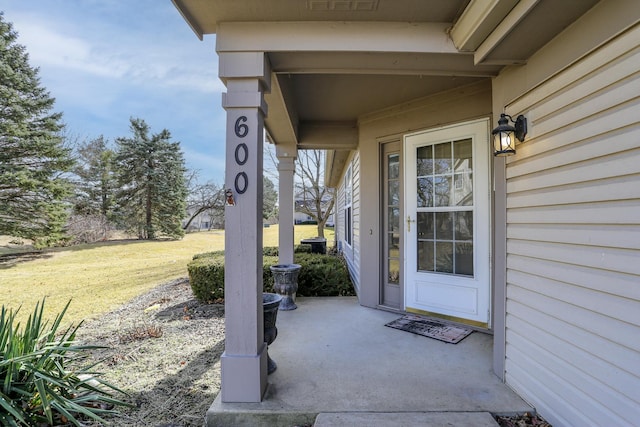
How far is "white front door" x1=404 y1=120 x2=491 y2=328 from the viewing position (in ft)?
10.5

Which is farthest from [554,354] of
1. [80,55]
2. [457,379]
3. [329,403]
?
[80,55]

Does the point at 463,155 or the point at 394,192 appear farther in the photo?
the point at 394,192

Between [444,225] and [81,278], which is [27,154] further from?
[444,225]

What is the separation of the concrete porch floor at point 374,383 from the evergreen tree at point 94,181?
62.7 ft

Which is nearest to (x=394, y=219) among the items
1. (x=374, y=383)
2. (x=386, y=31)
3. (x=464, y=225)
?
(x=464, y=225)

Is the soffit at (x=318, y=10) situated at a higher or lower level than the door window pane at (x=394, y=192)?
higher

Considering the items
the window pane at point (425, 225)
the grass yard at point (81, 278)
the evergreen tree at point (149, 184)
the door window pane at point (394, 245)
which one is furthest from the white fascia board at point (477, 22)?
the evergreen tree at point (149, 184)

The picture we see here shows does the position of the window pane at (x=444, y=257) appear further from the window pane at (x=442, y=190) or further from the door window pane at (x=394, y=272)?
the door window pane at (x=394, y=272)

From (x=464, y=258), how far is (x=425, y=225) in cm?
56

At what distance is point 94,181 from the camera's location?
17969 mm

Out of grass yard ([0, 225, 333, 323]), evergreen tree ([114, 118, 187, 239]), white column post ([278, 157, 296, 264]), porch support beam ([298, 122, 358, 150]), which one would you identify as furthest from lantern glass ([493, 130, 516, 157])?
evergreen tree ([114, 118, 187, 239])

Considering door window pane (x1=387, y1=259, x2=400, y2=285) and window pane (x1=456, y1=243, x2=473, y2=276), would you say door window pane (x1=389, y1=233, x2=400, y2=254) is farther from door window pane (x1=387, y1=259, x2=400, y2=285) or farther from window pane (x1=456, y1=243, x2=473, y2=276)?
window pane (x1=456, y1=243, x2=473, y2=276)

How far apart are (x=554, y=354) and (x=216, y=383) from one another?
236 cm

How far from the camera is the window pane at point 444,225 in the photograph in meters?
3.46
